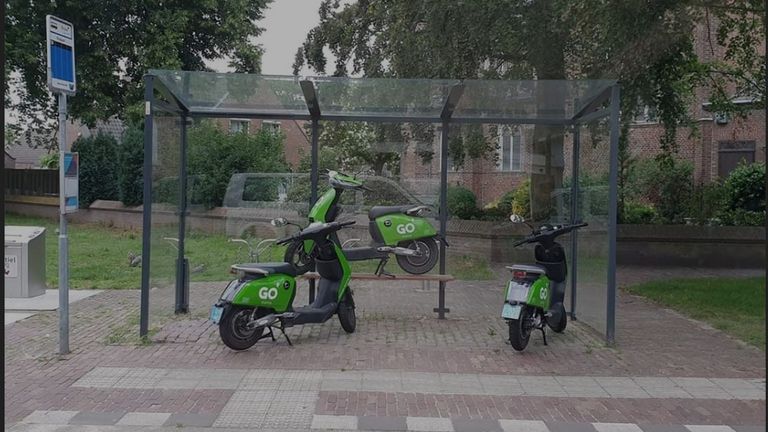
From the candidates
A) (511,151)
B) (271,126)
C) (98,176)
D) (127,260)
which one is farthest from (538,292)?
(98,176)

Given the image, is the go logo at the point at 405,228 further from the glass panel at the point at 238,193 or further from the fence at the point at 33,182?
the fence at the point at 33,182

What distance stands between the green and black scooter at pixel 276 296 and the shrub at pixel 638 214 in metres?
10.3

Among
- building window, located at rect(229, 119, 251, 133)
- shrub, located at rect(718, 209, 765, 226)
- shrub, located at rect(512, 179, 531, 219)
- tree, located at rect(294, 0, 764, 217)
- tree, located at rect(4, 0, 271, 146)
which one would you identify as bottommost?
shrub, located at rect(718, 209, 765, 226)

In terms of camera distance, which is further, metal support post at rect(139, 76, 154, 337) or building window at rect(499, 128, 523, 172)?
building window at rect(499, 128, 523, 172)

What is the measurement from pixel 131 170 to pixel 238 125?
1256cm

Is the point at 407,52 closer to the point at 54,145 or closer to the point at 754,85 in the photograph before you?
the point at 754,85

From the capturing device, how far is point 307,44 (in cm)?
1873

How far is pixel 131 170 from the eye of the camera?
21328 mm

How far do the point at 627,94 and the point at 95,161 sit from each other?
18.5 m

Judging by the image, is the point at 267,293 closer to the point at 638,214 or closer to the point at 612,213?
the point at 612,213

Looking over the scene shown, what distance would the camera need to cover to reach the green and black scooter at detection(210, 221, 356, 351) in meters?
6.76

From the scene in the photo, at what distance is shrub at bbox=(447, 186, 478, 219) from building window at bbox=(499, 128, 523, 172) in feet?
2.41

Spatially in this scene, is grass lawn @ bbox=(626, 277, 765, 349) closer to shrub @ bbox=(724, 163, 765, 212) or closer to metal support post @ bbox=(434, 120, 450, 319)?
metal support post @ bbox=(434, 120, 450, 319)

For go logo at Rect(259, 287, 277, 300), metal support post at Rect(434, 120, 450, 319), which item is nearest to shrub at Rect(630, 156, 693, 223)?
metal support post at Rect(434, 120, 450, 319)
